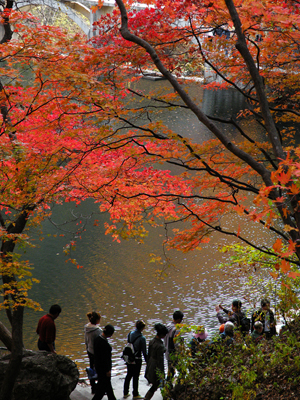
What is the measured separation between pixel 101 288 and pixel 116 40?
338 inches

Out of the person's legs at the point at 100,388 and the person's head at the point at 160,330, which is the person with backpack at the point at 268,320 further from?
the person's legs at the point at 100,388

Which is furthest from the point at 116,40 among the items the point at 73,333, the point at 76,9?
the point at 76,9

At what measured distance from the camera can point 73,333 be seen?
1007 centimetres

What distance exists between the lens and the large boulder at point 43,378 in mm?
5891

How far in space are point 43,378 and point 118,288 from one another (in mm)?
6764

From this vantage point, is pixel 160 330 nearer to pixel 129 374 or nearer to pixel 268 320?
pixel 129 374

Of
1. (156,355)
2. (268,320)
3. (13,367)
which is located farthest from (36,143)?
(268,320)

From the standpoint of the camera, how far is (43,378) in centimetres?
597

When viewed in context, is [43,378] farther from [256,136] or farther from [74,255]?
[256,136]

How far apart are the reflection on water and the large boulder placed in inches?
93.4

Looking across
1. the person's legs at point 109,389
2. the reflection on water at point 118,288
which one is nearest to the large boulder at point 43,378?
the person's legs at point 109,389

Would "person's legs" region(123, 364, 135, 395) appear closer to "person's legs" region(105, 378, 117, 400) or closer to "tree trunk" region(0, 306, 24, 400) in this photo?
"person's legs" region(105, 378, 117, 400)

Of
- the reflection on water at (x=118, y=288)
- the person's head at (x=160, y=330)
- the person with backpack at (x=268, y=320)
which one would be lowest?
the person's head at (x=160, y=330)

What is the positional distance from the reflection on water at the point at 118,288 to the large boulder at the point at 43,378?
93.4 inches
